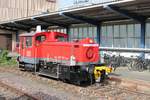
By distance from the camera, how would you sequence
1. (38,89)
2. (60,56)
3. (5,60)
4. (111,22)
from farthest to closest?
(5,60), (111,22), (60,56), (38,89)

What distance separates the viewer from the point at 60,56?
17.5 metres

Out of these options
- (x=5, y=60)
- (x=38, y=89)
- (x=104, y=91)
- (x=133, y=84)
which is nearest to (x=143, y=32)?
(x=133, y=84)

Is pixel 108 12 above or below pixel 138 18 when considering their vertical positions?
above

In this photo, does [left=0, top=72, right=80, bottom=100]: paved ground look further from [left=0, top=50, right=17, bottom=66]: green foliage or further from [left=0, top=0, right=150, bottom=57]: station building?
[left=0, top=50, right=17, bottom=66]: green foliage

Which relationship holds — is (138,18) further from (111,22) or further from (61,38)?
(61,38)

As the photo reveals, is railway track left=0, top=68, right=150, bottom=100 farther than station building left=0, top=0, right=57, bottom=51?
No

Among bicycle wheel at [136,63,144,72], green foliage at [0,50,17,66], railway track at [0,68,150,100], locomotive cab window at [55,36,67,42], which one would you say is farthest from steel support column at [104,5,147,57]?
green foliage at [0,50,17,66]

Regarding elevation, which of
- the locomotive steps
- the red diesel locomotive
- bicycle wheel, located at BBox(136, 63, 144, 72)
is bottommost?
the locomotive steps

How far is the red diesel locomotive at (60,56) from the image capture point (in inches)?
637

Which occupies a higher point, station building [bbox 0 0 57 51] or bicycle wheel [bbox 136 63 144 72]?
station building [bbox 0 0 57 51]

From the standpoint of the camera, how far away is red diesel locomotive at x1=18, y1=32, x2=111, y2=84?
16.2 meters

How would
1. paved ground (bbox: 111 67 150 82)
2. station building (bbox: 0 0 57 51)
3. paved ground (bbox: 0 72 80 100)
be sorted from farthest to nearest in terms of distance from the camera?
station building (bbox: 0 0 57 51), paved ground (bbox: 111 67 150 82), paved ground (bbox: 0 72 80 100)

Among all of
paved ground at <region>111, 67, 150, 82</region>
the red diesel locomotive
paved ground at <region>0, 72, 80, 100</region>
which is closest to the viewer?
paved ground at <region>0, 72, 80, 100</region>

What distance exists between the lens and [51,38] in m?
19.2
